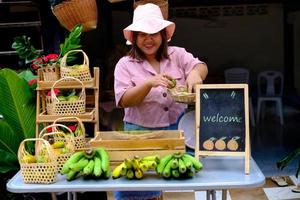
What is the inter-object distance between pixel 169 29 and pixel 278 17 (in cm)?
895

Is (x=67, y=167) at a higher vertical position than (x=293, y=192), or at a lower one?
higher

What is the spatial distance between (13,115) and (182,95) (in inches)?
79.6

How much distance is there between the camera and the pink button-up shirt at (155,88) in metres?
3.53

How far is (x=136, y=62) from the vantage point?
3562 mm

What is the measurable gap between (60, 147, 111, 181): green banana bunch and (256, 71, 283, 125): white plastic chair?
7919mm

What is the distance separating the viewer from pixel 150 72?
11.7 ft

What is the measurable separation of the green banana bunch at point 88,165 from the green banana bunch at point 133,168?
0.21ft

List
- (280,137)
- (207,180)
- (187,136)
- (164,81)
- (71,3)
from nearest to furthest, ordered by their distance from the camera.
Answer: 1. (207,180)
2. (164,81)
3. (187,136)
4. (71,3)
5. (280,137)

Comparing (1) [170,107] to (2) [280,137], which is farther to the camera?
(2) [280,137]

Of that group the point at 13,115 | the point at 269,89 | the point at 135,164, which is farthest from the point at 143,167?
the point at 269,89

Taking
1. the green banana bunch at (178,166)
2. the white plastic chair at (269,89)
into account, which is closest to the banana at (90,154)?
the green banana bunch at (178,166)

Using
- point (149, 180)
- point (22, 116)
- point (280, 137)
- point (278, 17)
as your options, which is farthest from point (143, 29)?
point (278, 17)

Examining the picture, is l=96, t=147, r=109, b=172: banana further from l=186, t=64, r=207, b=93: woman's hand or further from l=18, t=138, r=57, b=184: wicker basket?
l=186, t=64, r=207, b=93: woman's hand

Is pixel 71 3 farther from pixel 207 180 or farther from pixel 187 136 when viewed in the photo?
pixel 207 180
